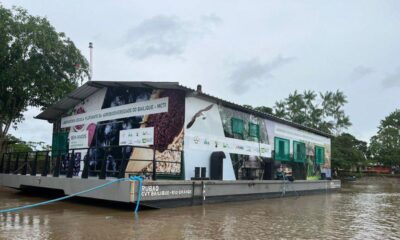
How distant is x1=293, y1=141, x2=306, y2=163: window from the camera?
20297 mm

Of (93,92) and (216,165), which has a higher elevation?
(93,92)

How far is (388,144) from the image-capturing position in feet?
193

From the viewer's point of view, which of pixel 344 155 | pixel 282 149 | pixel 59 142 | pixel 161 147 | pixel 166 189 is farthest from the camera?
pixel 344 155

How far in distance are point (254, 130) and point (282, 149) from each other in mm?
2832

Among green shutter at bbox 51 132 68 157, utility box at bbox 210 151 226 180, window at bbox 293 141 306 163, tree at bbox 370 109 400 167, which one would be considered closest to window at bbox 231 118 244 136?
utility box at bbox 210 151 226 180

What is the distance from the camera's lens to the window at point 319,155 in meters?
22.8

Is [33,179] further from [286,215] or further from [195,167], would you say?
[286,215]

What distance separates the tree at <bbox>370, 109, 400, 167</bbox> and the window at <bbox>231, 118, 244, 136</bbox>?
4787cm

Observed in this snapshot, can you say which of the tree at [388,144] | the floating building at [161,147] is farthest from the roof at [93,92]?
the tree at [388,144]

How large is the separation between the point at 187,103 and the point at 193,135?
1157 millimetres

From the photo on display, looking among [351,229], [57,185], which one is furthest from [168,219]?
[57,185]

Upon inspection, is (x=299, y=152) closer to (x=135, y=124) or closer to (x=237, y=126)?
→ (x=237, y=126)

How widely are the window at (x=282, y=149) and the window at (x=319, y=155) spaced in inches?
155

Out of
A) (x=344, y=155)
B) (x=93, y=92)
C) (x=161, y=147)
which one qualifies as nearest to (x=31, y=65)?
(x=93, y=92)
